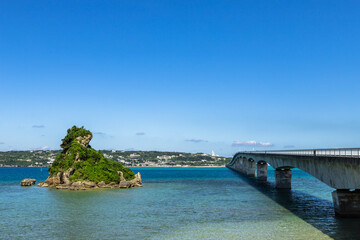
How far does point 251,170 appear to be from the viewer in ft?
454

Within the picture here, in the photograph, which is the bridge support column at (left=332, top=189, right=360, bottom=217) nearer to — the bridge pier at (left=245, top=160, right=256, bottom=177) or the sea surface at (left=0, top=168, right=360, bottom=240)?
the sea surface at (left=0, top=168, right=360, bottom=240)

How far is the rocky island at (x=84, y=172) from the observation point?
79125 millimetres

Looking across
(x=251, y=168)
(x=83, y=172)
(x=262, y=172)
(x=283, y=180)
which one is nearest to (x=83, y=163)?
(x=83, y=172)

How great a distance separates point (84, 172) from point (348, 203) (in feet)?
205

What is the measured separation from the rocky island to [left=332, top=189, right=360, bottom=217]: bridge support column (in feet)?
177

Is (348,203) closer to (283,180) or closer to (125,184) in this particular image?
(283,180)

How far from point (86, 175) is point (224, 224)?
53.9 metres

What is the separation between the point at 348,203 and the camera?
3709 centimetres

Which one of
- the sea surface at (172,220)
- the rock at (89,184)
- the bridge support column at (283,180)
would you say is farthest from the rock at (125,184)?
the bridge support column at (283,180)

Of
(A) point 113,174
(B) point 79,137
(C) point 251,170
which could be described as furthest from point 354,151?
(C) point 251,170

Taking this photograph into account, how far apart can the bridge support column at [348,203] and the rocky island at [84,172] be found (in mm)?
54036

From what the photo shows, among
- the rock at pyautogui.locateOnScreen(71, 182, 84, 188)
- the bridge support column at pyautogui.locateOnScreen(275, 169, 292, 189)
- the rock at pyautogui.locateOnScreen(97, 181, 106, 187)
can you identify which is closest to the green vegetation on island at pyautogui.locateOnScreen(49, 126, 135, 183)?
the rock at pyautogui.locateOnScreen(97, 181, 106, 187)

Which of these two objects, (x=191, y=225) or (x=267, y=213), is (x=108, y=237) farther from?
(x=267, y=213)

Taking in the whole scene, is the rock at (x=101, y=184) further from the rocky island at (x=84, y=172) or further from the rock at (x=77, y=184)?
the rock at (x=77, y=184)
